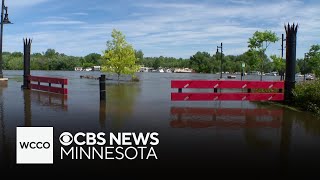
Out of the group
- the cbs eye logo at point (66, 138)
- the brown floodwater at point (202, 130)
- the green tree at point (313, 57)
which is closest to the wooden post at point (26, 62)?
the brown floodwater at point (202, 130)

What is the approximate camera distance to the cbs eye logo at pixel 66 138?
7.33 metres

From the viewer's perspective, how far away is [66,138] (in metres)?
7.72

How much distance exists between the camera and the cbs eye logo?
7.33 m

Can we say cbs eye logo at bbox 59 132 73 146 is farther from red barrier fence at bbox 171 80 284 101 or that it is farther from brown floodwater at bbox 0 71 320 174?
red barrier fence at bbox 171 80 284 101

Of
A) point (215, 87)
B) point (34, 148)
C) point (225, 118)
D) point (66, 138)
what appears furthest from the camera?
point (215, 87)

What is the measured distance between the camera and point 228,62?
551 feet

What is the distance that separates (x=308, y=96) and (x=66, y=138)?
1031cm

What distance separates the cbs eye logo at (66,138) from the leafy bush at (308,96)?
358 inches

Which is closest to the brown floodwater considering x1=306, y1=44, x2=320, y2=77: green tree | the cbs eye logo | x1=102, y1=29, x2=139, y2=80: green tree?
the cbs eye logo

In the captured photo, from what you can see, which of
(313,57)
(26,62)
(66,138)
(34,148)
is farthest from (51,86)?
(313,57)

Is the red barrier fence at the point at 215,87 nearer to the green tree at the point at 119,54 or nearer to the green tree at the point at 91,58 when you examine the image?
the green tree at the point at 119,54

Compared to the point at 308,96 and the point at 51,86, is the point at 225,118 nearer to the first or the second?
the point at 308,96

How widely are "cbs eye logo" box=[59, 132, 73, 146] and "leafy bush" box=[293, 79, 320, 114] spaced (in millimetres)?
9082

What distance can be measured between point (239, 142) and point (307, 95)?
25.3ft
